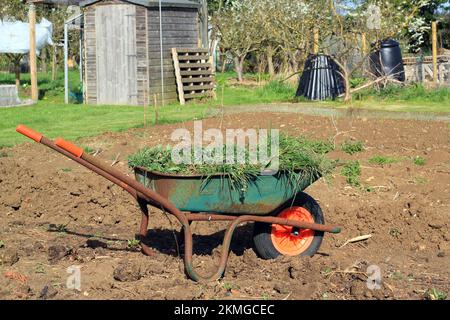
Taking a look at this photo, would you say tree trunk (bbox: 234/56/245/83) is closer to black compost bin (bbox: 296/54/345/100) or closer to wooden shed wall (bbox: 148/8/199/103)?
wooden shed wall (bbox: 148/8/199/103)

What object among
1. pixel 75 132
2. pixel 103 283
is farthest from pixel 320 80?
pixel 103 283

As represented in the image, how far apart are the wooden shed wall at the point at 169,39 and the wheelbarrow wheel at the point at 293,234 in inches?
454

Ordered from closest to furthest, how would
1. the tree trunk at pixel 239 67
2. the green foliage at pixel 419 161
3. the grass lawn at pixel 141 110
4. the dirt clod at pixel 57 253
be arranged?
the dirt clod at pixel 57 253 → the green foliage at pixel 419 161 → the grass lawn at pixel 141 110 → the tree trunk at pixel 239 67

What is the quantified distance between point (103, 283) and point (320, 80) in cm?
1071

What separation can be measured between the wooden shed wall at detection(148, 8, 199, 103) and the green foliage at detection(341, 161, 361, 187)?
29.2 feet

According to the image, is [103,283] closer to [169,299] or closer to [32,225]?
[169,299]

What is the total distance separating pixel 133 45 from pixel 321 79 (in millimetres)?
4250

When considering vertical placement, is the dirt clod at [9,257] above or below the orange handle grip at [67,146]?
below

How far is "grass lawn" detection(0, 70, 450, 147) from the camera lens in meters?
14.4

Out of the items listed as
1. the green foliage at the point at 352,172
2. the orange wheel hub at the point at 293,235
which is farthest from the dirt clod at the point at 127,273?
the green foliage at the point at 352,172

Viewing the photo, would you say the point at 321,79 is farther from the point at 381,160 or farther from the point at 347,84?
the point at 381,160

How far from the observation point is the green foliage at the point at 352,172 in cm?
966

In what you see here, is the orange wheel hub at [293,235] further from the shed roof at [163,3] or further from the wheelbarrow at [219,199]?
the shed roof at [163,3]

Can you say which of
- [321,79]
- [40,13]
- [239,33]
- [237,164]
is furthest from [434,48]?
[40,13]
